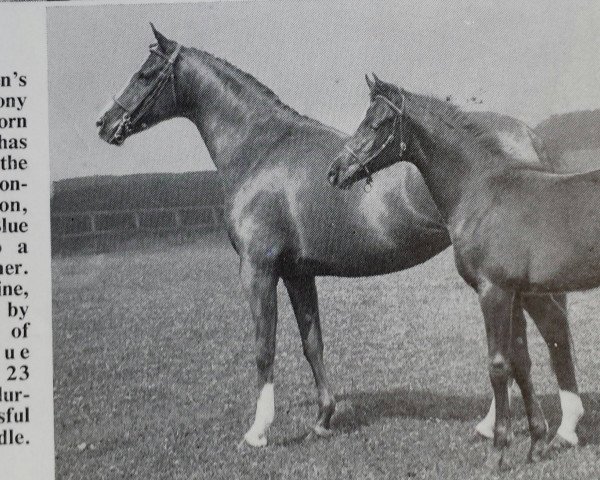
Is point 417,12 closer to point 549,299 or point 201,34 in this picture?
point 201,34

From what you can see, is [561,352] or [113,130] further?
[113,130]

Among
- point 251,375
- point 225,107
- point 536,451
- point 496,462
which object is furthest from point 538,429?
point 225,107

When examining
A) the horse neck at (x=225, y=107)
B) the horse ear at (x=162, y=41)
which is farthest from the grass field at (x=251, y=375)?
the horse ear at (x=162, y=41)

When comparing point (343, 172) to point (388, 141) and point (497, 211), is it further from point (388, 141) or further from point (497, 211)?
point (497, 211)

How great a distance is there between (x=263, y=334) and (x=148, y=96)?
42.2 inches

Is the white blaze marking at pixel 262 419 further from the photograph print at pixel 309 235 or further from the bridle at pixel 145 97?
the bridle at pixel 145 97

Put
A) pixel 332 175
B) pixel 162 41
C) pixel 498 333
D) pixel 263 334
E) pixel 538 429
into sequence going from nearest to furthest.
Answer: pixel 498 333
pixel 538 429
pixel 332 175
pixel 263 334
pixel 162 41

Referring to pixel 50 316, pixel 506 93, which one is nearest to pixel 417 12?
pixel 506 93

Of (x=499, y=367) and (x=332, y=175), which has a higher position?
(x=332, y=175)

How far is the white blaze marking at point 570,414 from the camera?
2.59 meters

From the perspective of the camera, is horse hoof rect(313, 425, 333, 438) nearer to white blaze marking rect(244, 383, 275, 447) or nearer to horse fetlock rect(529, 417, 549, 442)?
white blaze marking rect(244, 383, 275, 447)

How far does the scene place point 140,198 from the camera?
3.20 meters

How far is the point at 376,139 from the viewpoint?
257 cm

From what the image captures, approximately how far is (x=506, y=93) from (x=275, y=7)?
102cm
